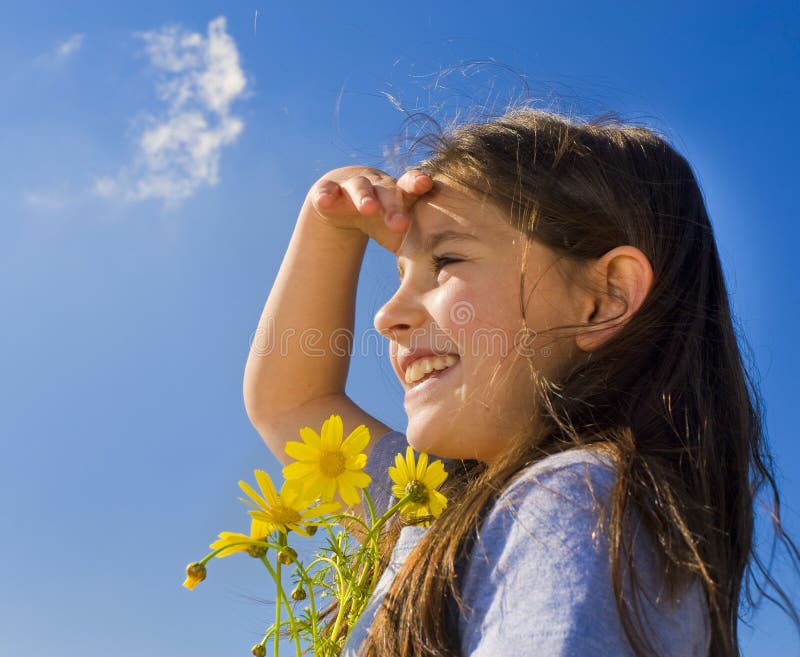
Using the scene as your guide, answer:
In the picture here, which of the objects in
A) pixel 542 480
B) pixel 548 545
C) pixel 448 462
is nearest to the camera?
pixel 548 545

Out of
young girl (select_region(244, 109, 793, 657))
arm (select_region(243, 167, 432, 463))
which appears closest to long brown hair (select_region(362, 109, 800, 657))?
young girl (select_region(244, 109, 793, 657))

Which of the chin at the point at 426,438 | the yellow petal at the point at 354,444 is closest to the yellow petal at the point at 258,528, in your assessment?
the yellow petal at the point at 354,444

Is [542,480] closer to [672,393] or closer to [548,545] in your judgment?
A: [548,545]

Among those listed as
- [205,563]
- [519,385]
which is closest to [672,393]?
[519,385]

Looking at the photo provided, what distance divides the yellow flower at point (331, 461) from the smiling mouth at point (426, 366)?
265mm

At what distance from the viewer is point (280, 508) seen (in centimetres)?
120

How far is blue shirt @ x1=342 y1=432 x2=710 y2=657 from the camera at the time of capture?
962mm

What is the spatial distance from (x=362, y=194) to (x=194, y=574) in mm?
1008

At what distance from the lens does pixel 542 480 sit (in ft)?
3.72

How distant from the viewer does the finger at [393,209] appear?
1.73 m

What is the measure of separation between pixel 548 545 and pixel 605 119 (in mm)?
1235

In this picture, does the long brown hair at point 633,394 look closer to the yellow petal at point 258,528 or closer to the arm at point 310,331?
the yellow petal at point 258,528

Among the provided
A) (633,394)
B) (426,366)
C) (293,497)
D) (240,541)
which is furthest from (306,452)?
(633,394)

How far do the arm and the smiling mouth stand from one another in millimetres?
575
